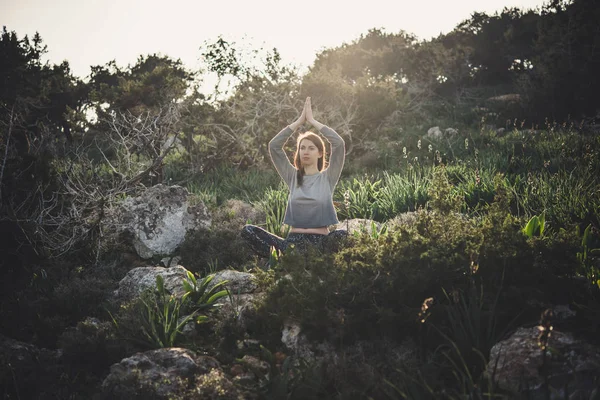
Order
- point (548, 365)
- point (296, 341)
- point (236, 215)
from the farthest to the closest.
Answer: point (236, 215), point (296, 341), point (548, 365)

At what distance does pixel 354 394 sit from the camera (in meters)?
2.58

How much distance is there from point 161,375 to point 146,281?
197 cm

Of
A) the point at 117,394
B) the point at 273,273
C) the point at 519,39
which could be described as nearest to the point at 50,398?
the point at 117,394

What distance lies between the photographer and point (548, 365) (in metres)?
2.46

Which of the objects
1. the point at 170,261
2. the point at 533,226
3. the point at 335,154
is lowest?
the point at 170,261

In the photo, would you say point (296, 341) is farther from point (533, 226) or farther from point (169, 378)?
point (533, 226)

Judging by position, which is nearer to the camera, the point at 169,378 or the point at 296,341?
the point at 169,378

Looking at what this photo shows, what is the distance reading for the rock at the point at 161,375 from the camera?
106 inches

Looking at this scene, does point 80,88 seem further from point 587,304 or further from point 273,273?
point 587,304

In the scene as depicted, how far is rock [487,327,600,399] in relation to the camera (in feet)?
7.75

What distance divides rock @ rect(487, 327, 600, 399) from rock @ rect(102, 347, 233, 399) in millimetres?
1687

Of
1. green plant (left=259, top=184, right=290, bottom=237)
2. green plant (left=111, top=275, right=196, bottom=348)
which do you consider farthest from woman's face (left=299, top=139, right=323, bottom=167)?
green plant (left=111, top=275, right=196, bottom=348)

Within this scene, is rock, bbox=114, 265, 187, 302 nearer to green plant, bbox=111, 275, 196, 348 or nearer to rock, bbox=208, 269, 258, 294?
rock, bbox=208, 269, 258, 294

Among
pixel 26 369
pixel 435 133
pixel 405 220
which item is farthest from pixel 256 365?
pixel 435 133
